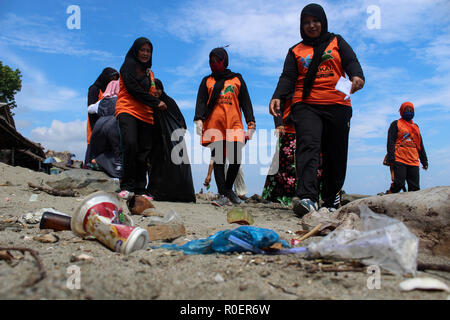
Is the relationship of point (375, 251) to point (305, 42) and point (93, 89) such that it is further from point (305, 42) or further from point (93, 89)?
point (93, 89)

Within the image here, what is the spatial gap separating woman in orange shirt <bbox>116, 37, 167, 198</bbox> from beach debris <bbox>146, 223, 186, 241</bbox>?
2.42 meters

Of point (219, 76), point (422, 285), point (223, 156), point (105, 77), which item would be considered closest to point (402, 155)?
point (223, 156)

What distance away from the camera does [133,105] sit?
496 centimetres

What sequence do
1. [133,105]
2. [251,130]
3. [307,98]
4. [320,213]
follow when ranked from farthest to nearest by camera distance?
[251,130]
[133,105]
[307,98]
[320,213]

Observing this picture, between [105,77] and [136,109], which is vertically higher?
[105,77]

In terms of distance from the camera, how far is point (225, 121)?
17.3 ft

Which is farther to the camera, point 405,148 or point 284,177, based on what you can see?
point 405,148

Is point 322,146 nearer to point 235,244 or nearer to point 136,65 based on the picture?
point 235,244

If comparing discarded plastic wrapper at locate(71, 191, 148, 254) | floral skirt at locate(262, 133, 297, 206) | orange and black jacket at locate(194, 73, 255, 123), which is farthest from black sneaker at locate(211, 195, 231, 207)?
discarded plastic wrapper at locate(71, 191, 148, 254)

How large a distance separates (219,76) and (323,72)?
1.93 meters

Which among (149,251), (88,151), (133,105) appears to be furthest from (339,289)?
(88,151)

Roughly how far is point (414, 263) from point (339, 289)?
374mm

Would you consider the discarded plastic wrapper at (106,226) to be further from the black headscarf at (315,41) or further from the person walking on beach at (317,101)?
the black headscarf at (315,41)

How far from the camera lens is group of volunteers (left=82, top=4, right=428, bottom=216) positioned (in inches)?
152
